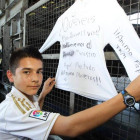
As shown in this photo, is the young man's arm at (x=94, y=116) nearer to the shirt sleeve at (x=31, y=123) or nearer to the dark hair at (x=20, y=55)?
the shirt sleeve at (x=31, y=123)

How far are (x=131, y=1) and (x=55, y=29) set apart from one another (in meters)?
0.74

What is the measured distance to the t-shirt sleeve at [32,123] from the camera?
2.46ft

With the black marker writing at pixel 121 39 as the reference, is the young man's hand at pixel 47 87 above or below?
below

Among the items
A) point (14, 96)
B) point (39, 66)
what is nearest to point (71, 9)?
point (39, 66)

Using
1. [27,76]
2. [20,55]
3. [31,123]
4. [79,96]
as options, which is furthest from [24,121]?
[79,96]

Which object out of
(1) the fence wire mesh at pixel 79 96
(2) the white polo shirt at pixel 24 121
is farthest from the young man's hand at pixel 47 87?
(2) the white polo shirt at pixel 24 121

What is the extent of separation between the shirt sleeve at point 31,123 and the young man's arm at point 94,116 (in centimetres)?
4

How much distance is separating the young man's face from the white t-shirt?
32cm

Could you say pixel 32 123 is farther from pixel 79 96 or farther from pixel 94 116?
pixel 79 96

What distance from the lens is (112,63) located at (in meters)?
1.00

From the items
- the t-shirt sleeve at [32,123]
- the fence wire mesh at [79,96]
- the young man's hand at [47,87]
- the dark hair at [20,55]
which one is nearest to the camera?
the t-shirt sleeve at [32,123]

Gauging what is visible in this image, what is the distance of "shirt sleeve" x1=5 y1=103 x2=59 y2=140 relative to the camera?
2.47 feet

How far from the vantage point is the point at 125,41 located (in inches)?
33.4

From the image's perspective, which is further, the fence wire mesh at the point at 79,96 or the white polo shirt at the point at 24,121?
the fence wire mesh at the point at 79,96
